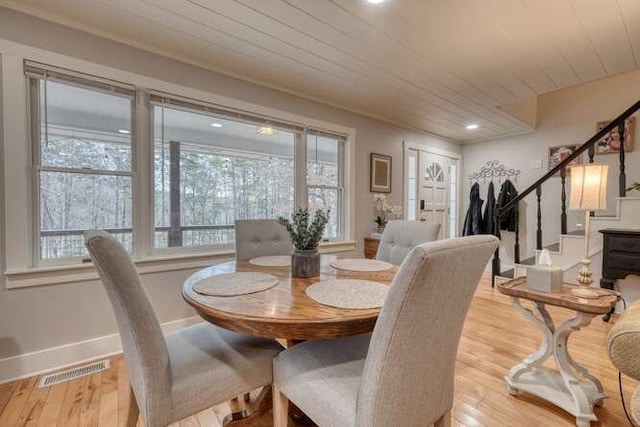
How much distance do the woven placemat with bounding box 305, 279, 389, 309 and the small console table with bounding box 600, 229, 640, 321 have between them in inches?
101

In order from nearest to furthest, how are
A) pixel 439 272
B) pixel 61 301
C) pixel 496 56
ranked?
pixel 439 272, pixel 61 301, pixel 496 56

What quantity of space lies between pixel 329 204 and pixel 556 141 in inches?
137

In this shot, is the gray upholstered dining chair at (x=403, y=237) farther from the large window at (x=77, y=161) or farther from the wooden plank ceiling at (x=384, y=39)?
the large window at (x=77, y=161)

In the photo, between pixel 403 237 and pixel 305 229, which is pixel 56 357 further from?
pixel 403 237

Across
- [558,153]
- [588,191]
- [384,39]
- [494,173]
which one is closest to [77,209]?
[384,39]

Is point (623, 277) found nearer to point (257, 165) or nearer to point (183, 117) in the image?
point (257, 165)

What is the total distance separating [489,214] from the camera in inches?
186

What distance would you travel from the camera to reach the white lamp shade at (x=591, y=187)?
171 cm

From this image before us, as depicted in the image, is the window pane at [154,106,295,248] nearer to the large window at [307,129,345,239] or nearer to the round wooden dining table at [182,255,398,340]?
the large window at [307,129,345,239]

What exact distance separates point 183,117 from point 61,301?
1.57 metres

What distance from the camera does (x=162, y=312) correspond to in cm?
239

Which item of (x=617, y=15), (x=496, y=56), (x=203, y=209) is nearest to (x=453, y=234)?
(x=496, y=56)

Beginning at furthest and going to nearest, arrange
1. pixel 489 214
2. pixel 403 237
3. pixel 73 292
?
1. pixel 489 214
2. pixel 403 237
3. pixel 73 292

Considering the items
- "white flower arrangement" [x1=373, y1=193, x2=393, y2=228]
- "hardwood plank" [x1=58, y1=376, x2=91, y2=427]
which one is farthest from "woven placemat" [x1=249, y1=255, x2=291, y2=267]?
"white flower arrangement" [x1=373, y1=193, x2=393, y2=228]
